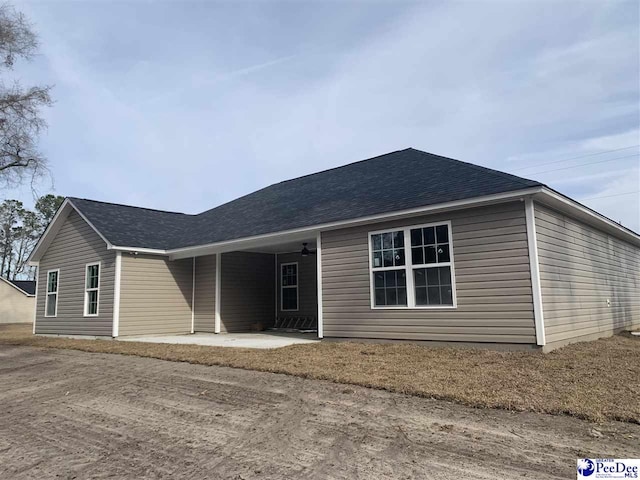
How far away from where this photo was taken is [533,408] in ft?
15.4

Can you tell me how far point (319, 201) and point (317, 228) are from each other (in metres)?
2.04

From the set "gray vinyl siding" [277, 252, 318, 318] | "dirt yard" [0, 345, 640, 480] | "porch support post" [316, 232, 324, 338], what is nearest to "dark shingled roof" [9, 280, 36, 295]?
"gray vinyl siding" [277, 252, 318, 318]

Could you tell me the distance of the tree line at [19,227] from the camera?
4794cm

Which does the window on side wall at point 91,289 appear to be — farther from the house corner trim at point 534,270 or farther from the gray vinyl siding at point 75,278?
the house corner trim at point 534,270

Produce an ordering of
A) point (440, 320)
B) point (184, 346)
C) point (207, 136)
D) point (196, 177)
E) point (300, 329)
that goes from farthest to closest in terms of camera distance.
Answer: point (196, 177), point (207, 136), point (300, 329), point (184, 346), point (440, 320)

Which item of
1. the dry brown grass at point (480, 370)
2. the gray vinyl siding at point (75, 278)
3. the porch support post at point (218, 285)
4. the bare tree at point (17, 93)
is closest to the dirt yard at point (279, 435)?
the dry brown grass at point (480, 370)

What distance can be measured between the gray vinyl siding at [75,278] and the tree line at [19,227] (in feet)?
116

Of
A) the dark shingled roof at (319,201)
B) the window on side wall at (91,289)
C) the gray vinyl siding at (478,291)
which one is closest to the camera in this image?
the gray vinyl siding at (478,291)

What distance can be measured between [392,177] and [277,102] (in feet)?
19.5

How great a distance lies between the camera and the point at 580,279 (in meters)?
9.82

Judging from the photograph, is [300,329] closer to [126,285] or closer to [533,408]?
[126,285]

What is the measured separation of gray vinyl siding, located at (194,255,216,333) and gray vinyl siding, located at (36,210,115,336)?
9.19 ft

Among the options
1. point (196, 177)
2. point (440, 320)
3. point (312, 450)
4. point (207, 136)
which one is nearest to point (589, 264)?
point (440, 320)

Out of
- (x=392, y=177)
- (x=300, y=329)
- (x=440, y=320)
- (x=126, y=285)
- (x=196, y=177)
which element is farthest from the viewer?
(x=196, y=177)
